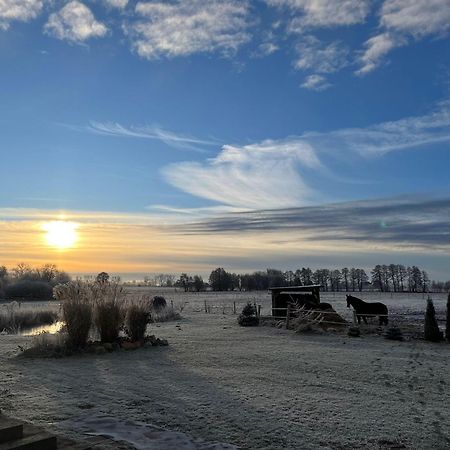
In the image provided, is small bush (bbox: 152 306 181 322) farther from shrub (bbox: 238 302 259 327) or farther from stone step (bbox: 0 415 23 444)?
stone step (bbox: 0 415 23 444)

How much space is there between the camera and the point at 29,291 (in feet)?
266

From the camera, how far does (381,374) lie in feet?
34.2

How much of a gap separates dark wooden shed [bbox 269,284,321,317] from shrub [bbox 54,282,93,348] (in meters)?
14.8

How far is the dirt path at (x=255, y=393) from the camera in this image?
6.21m

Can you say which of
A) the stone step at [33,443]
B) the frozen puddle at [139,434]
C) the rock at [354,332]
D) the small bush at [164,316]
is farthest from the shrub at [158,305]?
the stone step at [33,443]

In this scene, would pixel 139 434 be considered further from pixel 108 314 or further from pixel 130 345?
pixel 108 314

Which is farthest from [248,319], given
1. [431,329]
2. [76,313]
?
[76,313]

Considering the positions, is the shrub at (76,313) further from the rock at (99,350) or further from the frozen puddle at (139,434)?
the frozen puddle at (139,434)

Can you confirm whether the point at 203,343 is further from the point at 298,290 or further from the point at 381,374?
the point at 298,290

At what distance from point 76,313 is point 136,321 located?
2144mm

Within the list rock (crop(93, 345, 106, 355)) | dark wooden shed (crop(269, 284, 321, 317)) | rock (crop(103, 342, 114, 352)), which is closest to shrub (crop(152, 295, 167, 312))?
dark wooden shed (crop(269, 284, 321, 317))

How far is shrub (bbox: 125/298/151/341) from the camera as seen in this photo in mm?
15109

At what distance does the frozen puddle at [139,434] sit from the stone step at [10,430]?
3.44 feet

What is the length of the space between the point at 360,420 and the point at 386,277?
163 m
